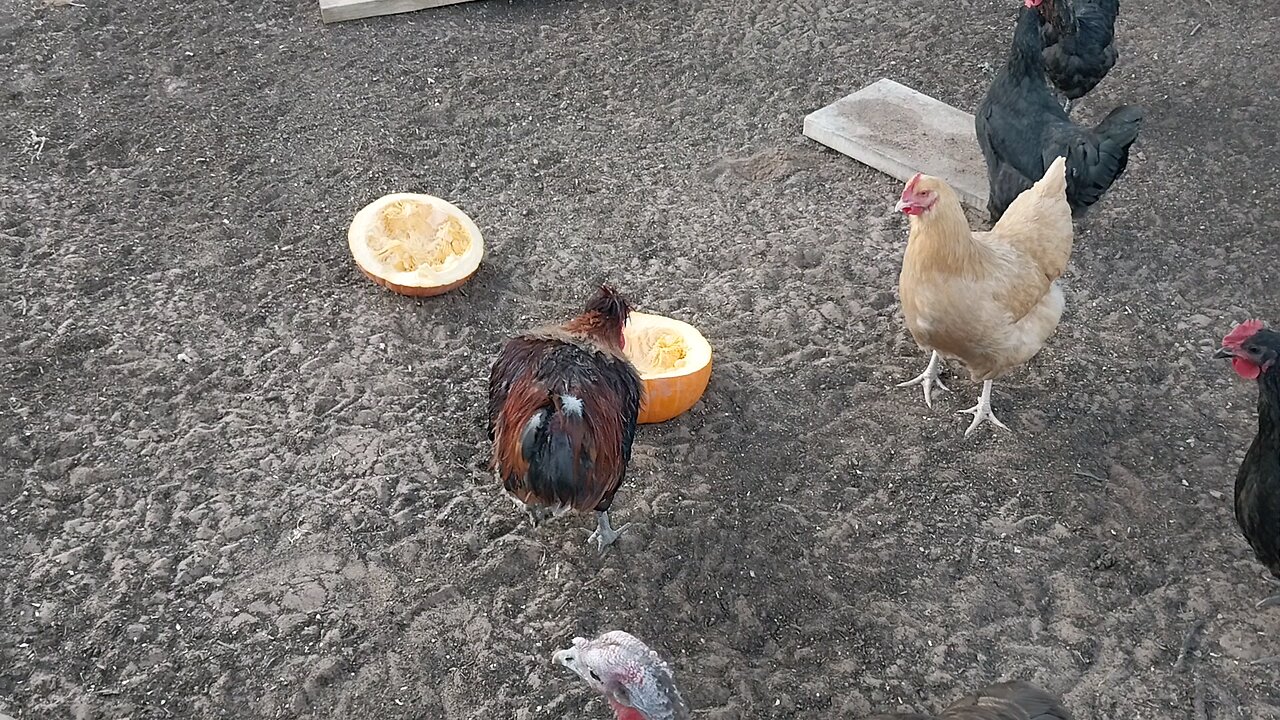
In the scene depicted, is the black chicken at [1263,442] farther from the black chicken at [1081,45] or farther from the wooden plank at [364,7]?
the wooden plank at [364,7]

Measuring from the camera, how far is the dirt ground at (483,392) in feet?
11.7

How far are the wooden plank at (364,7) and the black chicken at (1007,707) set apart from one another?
6.51 meters

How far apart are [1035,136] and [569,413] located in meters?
3.33

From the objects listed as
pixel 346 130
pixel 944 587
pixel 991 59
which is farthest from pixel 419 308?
pixel 991 59

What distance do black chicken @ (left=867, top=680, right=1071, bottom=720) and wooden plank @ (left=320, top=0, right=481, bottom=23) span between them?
21.4ft

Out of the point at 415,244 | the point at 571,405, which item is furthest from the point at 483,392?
the point at 571,405

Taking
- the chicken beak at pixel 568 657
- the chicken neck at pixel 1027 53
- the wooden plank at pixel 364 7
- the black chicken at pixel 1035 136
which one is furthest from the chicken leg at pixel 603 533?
the wooden plank at pixel 364 7

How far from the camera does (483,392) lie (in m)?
4.59

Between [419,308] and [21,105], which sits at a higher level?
[21,105]

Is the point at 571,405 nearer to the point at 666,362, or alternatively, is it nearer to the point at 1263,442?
the point at 666,362

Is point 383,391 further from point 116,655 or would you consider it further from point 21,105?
point 21,105

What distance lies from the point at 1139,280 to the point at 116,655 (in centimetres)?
535

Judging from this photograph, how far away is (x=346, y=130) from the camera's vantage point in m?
6.29

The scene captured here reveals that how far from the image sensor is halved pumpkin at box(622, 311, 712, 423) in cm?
421
